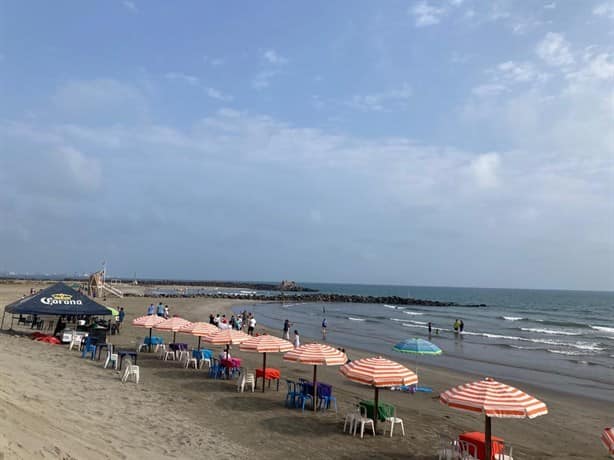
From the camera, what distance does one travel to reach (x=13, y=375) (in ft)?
32.6

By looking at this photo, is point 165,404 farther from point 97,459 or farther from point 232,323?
point 232,323

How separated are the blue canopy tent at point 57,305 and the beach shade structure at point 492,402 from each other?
48.6ft

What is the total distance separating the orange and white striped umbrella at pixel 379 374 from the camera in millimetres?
8962

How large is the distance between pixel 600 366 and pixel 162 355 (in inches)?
862

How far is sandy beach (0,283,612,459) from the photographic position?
22.4 ft

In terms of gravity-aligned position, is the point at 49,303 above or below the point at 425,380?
above

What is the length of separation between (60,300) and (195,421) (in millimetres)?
10972

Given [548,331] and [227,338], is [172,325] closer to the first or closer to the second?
[227,338]

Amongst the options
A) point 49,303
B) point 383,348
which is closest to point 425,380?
point 383,348

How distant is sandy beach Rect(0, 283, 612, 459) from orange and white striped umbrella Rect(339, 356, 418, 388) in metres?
1.22

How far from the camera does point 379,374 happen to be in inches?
356

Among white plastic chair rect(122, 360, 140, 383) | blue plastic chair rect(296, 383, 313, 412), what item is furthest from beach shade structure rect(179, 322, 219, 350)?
blue plastic chair rect(296, 383, 313, 412)

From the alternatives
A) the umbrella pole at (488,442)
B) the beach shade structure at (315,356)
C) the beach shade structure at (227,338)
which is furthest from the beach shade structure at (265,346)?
the umbrella pole at (488,442)

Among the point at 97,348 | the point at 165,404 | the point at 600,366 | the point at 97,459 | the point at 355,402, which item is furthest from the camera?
the point at 600,366
